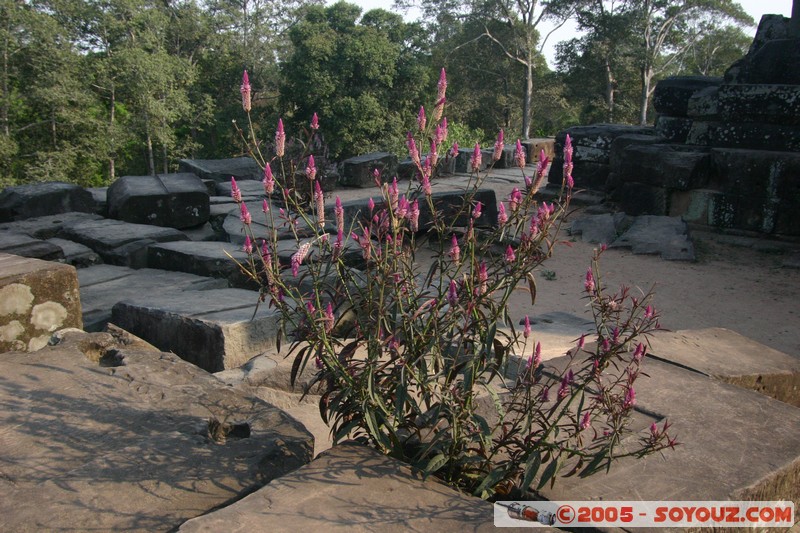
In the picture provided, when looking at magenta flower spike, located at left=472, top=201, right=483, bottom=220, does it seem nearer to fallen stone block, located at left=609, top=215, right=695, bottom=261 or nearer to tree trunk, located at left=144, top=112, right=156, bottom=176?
fallen stone block, located at left=609, top=215, right=695, bottom=261

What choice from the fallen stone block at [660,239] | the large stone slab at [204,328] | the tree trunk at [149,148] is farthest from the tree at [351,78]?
the large stone slab at [204,328]

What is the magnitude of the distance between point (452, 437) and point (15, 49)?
2053cm

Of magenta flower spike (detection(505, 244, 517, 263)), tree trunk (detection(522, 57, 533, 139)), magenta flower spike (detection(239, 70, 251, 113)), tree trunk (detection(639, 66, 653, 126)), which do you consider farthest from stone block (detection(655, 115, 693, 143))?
tree trunk (detection(522, 57, 533, 139))

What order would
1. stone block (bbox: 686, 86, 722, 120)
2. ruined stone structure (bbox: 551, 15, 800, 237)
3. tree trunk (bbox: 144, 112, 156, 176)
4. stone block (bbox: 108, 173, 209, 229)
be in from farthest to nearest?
1. tree trunk (bbox: 144, 112, 156, 176)
2. stone block (bbox: 686, 86, 722, 120)
3. ruined stone structure (bbox: 551, 15, 800, 237)
4. stone block (bbox: 108, 173, 209, 229)

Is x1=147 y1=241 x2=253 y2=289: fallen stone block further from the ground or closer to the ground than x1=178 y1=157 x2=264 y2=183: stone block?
closer to the ground

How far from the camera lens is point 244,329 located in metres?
3.40

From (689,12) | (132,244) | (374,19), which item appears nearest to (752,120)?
(132,244)

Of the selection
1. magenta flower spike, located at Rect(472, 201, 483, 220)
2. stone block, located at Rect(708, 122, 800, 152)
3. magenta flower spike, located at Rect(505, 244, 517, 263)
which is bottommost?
magenta flower spike, located at Rect(505, 244, 517, 263)

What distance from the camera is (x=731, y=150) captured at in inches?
329

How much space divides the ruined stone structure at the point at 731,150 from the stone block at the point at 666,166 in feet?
0.04

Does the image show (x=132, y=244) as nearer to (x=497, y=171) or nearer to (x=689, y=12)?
(x=497, y=171)

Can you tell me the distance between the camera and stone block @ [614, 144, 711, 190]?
846 centimetres

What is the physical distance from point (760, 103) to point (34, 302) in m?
8.07

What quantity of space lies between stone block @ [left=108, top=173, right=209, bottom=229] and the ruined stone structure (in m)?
5.49
